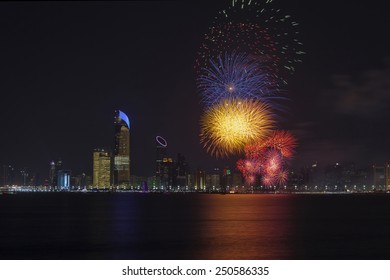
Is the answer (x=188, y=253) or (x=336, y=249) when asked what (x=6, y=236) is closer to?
(x=188, y=253)

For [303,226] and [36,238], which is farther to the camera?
[303,226]

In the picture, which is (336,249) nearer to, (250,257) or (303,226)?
(250,257)

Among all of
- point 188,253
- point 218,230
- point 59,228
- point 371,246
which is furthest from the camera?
point 59,228
